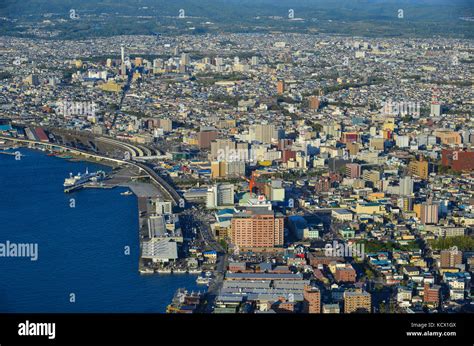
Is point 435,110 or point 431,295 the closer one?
point 431,295

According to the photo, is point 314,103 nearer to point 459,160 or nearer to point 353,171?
point 459,160

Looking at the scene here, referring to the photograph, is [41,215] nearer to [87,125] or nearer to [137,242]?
[137,242]

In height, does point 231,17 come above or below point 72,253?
above

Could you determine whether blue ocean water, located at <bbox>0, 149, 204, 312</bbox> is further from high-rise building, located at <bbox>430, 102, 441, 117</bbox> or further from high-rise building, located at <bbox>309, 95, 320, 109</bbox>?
high-rise building, located at <bbox>430, 102, 441, 117</bbox>

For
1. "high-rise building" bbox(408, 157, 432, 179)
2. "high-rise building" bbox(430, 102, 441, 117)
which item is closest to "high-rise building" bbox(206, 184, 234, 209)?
"high-rise building" bbox(408, 157, 432, 179)

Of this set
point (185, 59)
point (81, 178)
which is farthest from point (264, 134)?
point (185, 59)
